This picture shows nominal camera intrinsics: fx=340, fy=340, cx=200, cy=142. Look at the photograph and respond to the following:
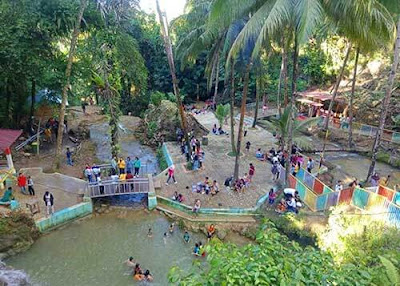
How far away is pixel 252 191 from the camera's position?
18.5m

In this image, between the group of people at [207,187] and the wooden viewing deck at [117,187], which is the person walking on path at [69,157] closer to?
the wooden viewing deck at [117,187]

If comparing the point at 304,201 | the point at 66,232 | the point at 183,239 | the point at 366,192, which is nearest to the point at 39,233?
the point at 66,232

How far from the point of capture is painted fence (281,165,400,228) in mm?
13227

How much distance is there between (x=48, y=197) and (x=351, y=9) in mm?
14631

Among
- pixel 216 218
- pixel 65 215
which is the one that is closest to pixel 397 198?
pixel 216 218

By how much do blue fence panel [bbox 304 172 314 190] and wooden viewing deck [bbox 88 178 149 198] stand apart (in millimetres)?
8366

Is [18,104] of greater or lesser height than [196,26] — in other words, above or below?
below

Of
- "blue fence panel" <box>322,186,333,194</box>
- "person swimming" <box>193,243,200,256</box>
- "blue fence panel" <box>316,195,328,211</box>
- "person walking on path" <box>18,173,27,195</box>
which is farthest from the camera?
"person walking on path" <box>18,173,27,195</box>

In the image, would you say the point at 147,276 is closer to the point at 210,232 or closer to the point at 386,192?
the point at 210,232

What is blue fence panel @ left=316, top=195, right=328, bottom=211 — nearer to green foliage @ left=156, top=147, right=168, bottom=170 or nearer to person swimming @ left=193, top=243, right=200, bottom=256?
person swimming @ left=193, top=243, right=200, bottom=256

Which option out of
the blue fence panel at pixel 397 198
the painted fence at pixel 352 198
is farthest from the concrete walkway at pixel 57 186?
the blue fence panel at pixel 397 198

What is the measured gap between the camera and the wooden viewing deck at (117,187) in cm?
1733

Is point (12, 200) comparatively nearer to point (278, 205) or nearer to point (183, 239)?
point (183, 239)

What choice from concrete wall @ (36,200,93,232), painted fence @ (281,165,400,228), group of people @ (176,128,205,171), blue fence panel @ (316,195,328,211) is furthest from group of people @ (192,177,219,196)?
concrete wall @ (36,200,93,232)
